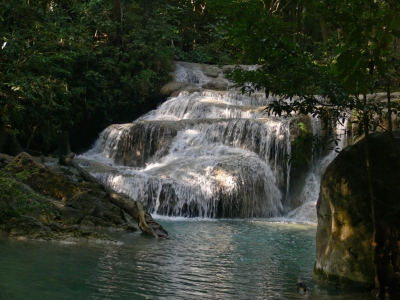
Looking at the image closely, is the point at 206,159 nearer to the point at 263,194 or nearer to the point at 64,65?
the point at 263,194

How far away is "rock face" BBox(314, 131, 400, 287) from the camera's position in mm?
6359

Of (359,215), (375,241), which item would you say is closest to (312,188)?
(359,215)

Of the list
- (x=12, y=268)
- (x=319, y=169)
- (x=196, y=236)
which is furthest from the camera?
(x=319, y=169)

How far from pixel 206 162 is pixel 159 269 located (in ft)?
34.2

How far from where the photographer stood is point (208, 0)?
6535 mm

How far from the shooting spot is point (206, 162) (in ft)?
58.1

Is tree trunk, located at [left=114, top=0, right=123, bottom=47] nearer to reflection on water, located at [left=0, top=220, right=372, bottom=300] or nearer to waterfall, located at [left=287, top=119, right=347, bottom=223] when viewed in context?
waterfall, located at [left=287, top=119, right=347, bottom=223]

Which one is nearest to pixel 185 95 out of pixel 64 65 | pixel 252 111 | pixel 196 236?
pixel 252 111

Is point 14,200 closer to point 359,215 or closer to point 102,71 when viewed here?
point 359,215

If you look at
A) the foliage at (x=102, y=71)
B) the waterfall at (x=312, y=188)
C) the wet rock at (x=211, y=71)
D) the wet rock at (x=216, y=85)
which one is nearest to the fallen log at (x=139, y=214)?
the foliage at (x=102, y=71)

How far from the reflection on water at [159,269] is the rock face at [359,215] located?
325 mm

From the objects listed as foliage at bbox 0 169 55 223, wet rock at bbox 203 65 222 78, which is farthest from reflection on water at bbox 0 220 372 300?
wet rock at bbox 203 65 222 78

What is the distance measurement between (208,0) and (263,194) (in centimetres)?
1120

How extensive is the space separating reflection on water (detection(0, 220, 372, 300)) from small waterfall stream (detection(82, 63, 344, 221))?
5.18m
